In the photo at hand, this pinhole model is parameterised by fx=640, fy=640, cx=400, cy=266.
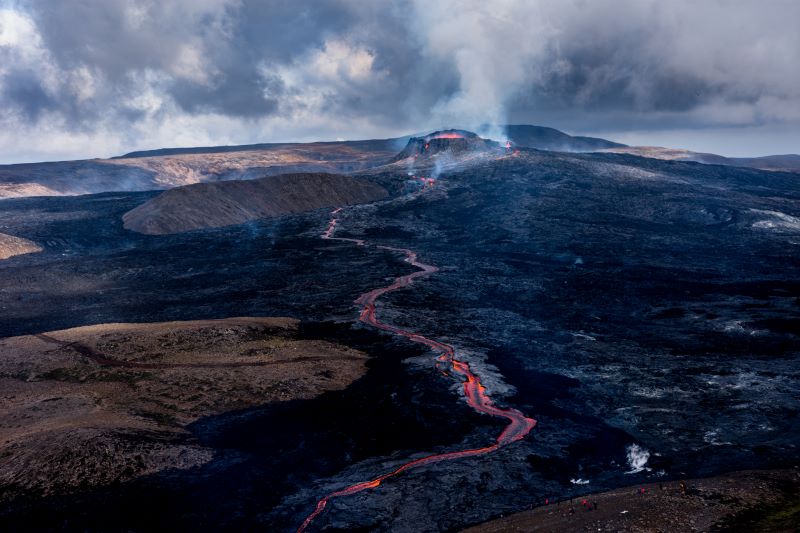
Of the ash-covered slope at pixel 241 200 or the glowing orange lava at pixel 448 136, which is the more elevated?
the glowing orange lava at pixel 448 136

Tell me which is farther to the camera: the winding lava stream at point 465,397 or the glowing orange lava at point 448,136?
the glowing orange lava at point 448,136

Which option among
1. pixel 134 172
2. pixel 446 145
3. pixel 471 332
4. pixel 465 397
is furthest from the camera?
pixel 134 172

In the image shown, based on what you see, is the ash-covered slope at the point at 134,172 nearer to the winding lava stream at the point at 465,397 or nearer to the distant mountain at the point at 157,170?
the distant mountain at the point at 157,170

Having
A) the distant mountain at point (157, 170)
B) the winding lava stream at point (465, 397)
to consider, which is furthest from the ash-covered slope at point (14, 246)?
the distant mountain at point (157, 170)

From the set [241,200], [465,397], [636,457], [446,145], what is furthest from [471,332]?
[446,145]

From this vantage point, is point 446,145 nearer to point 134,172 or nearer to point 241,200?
point 241,200

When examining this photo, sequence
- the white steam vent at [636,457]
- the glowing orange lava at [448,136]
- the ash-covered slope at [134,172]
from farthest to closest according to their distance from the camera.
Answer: the ash-covered slope at [134,172]
the glowing orange lava at [448,136]
the white steam vent at [636,457]

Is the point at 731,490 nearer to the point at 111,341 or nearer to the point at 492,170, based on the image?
the point at 111,341

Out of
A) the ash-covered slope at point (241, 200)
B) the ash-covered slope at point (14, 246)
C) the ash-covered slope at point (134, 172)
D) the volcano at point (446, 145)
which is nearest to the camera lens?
the ash-covered slope at point (14, 246)
